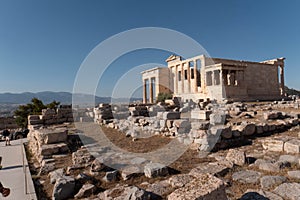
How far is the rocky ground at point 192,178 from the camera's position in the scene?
335cm

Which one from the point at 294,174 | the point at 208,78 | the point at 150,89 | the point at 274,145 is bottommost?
the point at 294,174

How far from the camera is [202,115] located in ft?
40.4

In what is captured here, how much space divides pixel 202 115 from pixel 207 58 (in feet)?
82.3

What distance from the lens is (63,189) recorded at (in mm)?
4164

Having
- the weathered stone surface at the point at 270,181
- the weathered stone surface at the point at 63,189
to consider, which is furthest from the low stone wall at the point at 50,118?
the weathered stone surface at the point at 270,181

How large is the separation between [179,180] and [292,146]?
11.7 ft

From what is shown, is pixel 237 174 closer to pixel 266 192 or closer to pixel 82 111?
pixel 266 192

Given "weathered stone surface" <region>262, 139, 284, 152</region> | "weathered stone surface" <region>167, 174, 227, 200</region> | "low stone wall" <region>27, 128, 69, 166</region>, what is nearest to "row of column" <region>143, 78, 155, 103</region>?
"low stone wall" <region>27, 128, 69, 166</region>

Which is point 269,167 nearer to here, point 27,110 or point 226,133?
point 226,133

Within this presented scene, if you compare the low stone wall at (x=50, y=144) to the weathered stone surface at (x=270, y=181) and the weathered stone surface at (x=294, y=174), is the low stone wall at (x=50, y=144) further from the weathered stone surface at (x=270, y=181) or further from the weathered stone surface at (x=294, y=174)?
the weathered stone surface at (x=294, y=174)

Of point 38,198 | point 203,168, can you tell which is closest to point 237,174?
point 203,168

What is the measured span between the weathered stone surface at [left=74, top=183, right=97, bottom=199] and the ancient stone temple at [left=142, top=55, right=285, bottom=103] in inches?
1136

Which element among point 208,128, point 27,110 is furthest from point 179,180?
point 27,110

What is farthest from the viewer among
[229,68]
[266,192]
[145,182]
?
[229,68]
